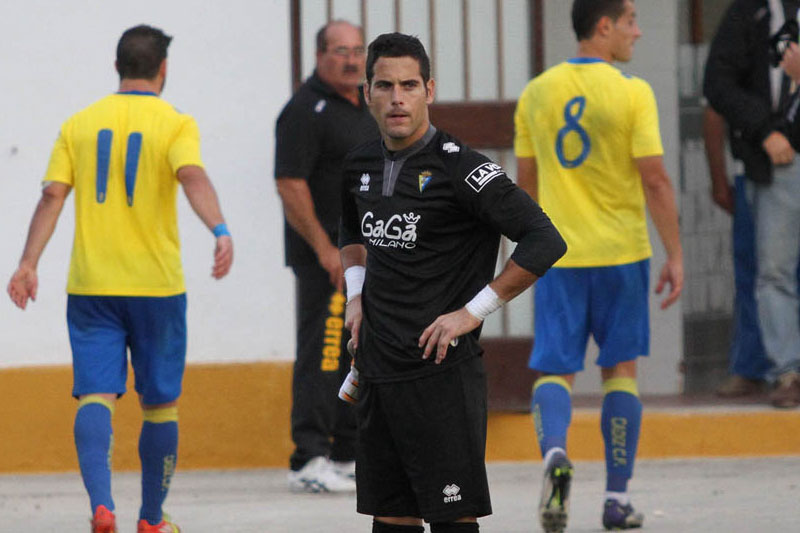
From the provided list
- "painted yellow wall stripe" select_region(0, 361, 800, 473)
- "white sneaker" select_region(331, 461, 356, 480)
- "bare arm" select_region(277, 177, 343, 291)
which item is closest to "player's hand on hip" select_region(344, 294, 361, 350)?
"bare arm" select_region(277, 177, 343, 291)

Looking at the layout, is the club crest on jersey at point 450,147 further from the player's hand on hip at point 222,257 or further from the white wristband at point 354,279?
the player's hand on hip at point 222,257

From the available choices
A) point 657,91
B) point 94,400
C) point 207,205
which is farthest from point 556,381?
point 657,91

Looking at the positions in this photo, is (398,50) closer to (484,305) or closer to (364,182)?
(364,182)

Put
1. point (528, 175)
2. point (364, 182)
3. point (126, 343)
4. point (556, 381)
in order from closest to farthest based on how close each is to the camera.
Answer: point (364, 182)
point (126, 343)
point (556, 381)
point (528, 175)

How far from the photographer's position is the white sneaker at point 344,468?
7512mm

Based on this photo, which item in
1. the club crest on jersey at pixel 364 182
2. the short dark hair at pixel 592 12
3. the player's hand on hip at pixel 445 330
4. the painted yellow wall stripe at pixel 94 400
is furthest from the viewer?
the short dark hair at pixel 592 12

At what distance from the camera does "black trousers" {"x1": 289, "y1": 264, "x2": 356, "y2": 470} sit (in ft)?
24.6

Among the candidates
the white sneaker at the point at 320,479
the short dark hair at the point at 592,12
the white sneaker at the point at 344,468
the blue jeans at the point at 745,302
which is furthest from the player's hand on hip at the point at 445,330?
the blue jeans at the point at 745,302

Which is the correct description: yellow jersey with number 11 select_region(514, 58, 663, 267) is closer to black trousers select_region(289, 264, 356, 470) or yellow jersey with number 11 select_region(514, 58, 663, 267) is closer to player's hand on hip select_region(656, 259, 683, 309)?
player's hand on hip select_region(656, 259, 683, 309)

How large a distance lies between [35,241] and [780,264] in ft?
12.5

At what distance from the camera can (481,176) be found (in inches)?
169

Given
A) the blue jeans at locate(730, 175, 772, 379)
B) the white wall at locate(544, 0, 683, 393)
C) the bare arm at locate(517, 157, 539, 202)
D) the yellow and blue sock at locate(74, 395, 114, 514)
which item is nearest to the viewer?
the yellow and blue sock at locate(74, 395, 114, 514)

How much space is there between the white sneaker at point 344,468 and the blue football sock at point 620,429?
62.2 inches

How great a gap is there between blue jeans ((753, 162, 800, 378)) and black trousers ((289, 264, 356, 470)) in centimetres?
216
